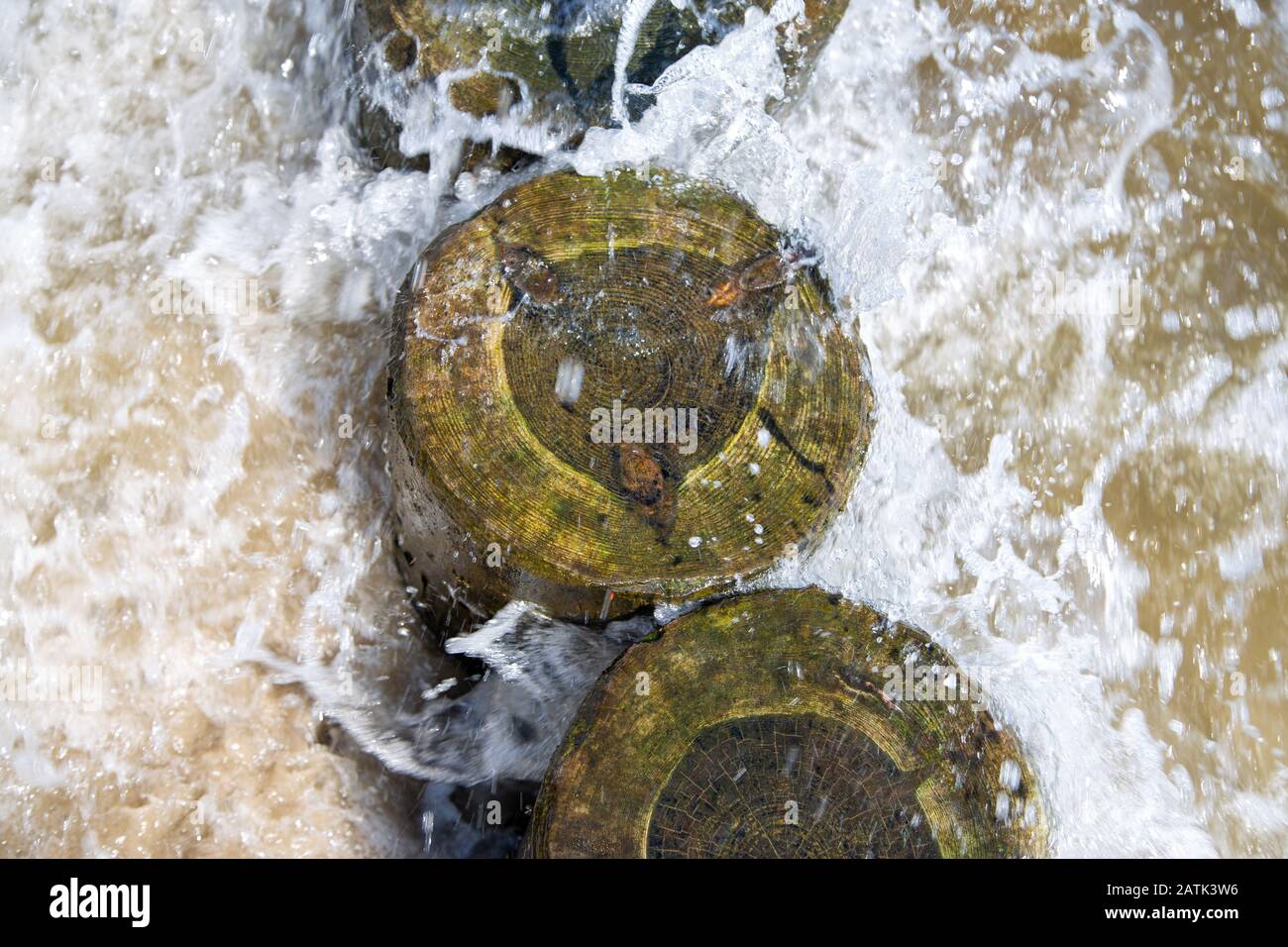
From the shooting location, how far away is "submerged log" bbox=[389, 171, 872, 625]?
2965 mm

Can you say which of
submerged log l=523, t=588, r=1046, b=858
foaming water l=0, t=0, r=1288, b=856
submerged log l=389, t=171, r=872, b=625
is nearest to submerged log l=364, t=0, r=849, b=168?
foaming water l=0, t=0, r=1288, b=856

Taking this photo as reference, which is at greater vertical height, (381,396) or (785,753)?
(381,396)

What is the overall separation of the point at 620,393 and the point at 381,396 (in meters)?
1.27

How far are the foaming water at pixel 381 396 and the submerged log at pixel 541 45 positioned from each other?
83mm

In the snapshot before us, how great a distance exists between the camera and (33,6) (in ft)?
13.7

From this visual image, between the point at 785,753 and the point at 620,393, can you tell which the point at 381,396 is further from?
the point at 785,753

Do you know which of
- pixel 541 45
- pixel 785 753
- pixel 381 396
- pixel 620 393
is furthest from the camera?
pixel 381 396

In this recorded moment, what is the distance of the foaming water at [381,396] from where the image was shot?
374 centimetres

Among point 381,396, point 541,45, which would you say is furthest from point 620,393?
point 541,45

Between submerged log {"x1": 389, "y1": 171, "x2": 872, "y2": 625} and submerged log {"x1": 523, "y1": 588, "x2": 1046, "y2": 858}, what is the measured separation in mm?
255

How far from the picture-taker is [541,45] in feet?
11.3

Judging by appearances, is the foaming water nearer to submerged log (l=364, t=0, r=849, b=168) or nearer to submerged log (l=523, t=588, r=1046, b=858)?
submerged log (l=364, t=0, r=849, b=168)

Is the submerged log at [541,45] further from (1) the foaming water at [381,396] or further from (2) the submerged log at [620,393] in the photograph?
(2) the submerged log at [620,393]

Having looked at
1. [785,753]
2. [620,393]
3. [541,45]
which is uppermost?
[541,45]
